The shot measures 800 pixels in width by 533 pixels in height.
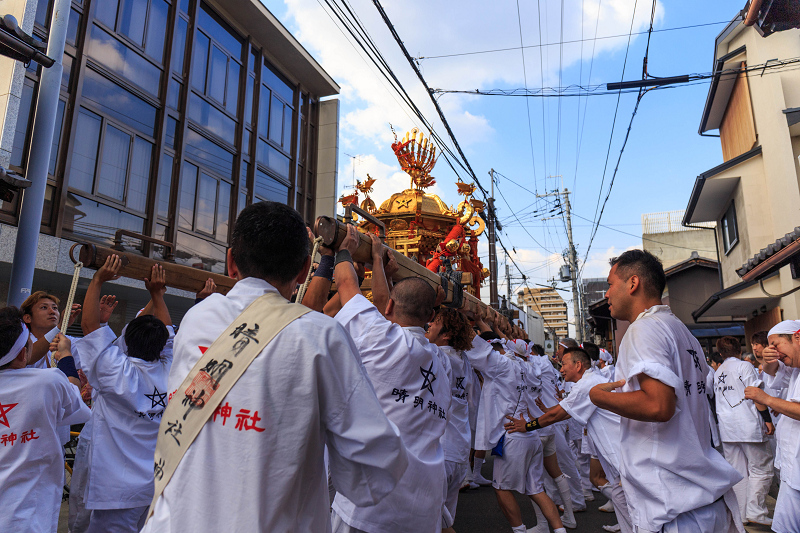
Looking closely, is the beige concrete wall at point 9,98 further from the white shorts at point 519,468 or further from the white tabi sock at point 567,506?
the white tabi sock at point 567,506

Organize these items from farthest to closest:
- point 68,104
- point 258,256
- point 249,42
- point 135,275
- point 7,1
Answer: point 249,42, point 68,104, point 7,1, point 135,275, point 258,256

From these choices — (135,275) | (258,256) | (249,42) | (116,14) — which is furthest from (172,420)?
(249,42)

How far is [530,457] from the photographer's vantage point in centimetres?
550

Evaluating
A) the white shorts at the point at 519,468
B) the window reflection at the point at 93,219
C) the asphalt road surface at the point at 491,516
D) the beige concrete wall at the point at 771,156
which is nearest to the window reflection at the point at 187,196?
the window reflection at the point at 93,219

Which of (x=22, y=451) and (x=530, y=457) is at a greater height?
(x=22, y=451)

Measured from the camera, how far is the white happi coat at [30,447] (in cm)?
289

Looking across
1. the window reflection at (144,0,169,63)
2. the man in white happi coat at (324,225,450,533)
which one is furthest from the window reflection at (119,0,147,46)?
the man in white happi coat at (324,225,450,533)

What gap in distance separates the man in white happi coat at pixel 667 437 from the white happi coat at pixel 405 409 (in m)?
0.98

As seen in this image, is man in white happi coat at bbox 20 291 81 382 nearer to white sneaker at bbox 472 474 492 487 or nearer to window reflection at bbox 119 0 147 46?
white sneaker at bbox 472 474 492 487

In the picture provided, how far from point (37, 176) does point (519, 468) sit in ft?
19.7

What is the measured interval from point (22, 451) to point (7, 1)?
8950 mm

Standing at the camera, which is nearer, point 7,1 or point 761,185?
point 7,1

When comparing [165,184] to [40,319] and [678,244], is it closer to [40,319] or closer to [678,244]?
[40,319]

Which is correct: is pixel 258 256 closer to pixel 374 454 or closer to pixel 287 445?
pixel 287 445
